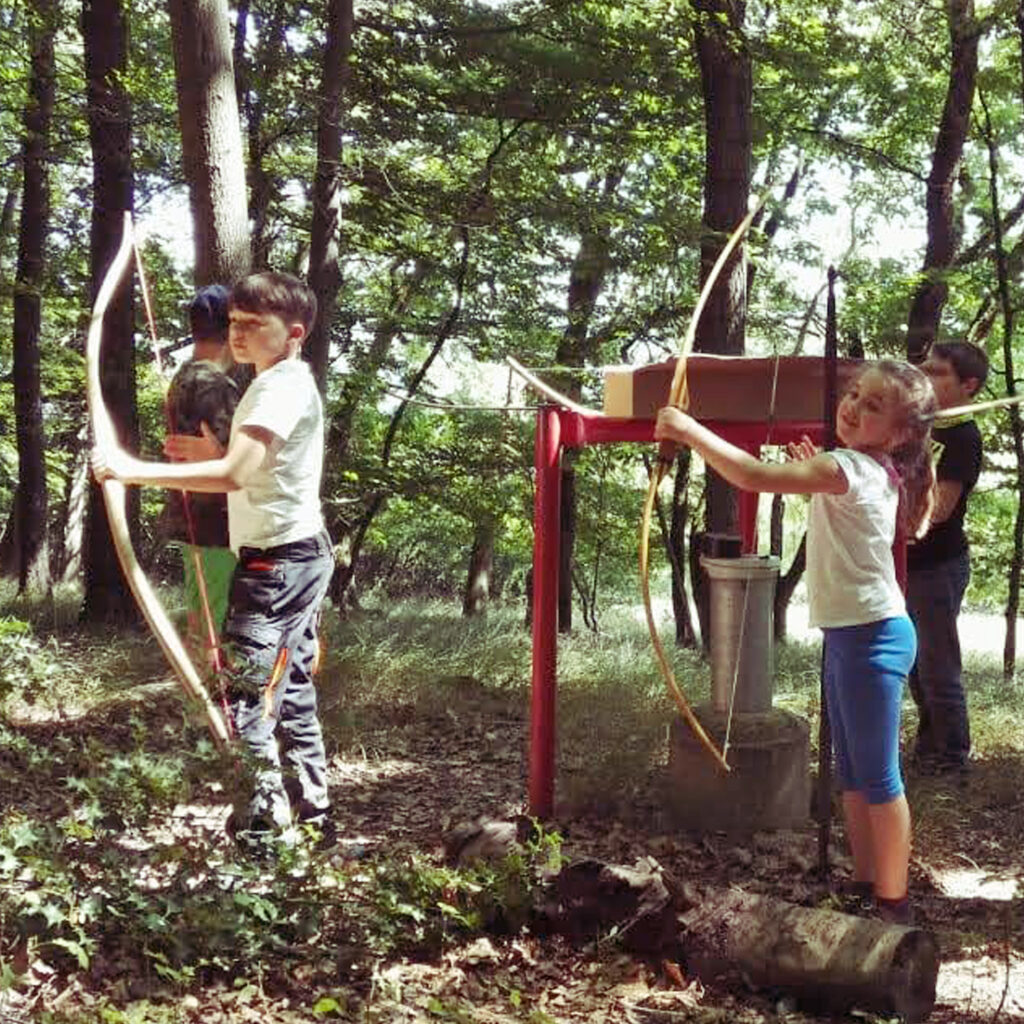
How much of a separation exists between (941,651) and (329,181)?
4701 millimetres

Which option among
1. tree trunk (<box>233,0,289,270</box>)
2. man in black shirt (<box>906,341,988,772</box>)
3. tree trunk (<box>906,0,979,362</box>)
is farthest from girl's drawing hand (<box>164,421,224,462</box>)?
tree trunk (<box>906,0,979,362</box>)

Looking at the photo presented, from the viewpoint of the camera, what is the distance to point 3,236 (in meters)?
14.5

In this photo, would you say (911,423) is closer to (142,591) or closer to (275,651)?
(275,651)

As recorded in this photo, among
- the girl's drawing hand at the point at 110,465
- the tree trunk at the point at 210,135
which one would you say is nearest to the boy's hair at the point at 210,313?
the tree trunk at the point at 210,135

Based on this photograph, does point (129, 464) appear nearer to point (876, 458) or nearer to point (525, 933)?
point (525, 933)

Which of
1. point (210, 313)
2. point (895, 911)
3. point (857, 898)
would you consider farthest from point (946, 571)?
point (210, 313)

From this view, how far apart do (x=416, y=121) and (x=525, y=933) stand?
7203 millimetres

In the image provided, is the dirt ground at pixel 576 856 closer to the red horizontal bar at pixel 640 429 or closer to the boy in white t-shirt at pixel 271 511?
the boy in white t-shirt at pixel 271 511

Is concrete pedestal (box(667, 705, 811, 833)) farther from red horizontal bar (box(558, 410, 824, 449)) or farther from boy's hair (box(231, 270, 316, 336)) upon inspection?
boy's hair (box(231, 270, 316, 336))

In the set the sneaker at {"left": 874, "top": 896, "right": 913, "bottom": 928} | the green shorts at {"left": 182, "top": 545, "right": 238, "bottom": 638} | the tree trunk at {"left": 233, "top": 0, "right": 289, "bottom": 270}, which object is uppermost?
the tree trunk at {"left": 233, "top": 0, "right": 289, "bottom": 270}

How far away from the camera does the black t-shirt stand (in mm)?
4547

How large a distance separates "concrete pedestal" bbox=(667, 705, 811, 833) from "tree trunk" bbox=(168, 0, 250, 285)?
8.37 feet

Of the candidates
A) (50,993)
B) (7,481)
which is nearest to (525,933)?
(50,993)

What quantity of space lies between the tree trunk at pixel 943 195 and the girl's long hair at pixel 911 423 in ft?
22.6
